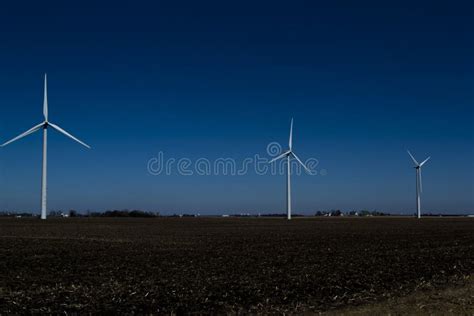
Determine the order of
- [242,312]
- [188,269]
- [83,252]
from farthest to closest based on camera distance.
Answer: [83,252], [188,269], [242,312]

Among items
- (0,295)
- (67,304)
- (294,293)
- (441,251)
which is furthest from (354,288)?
(441,251)

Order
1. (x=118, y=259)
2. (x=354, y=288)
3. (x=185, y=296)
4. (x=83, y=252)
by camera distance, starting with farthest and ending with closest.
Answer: (x=83, y=252), (x=118, y=259), (x=354, y=288), (x=185, y=296)

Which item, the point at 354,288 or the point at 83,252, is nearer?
the point at 354,288

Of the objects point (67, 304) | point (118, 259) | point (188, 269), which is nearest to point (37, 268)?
point (118, 259)

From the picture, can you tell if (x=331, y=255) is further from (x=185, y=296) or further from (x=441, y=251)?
(x=185, y=296)

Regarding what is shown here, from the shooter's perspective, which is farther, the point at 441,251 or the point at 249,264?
the point at 441,251

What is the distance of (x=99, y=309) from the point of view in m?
13.4

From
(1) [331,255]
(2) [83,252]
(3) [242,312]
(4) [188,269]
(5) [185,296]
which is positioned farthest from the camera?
(2) [83,252]

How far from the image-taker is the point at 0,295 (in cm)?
1526

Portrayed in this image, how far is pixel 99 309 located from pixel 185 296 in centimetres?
254

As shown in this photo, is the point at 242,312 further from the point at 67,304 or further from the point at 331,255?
the point at 331,255

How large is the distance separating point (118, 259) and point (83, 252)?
442 cm

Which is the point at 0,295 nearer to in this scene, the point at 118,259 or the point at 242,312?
the point at 242,312

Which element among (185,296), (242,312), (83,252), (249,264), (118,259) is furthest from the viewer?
(83,252)
